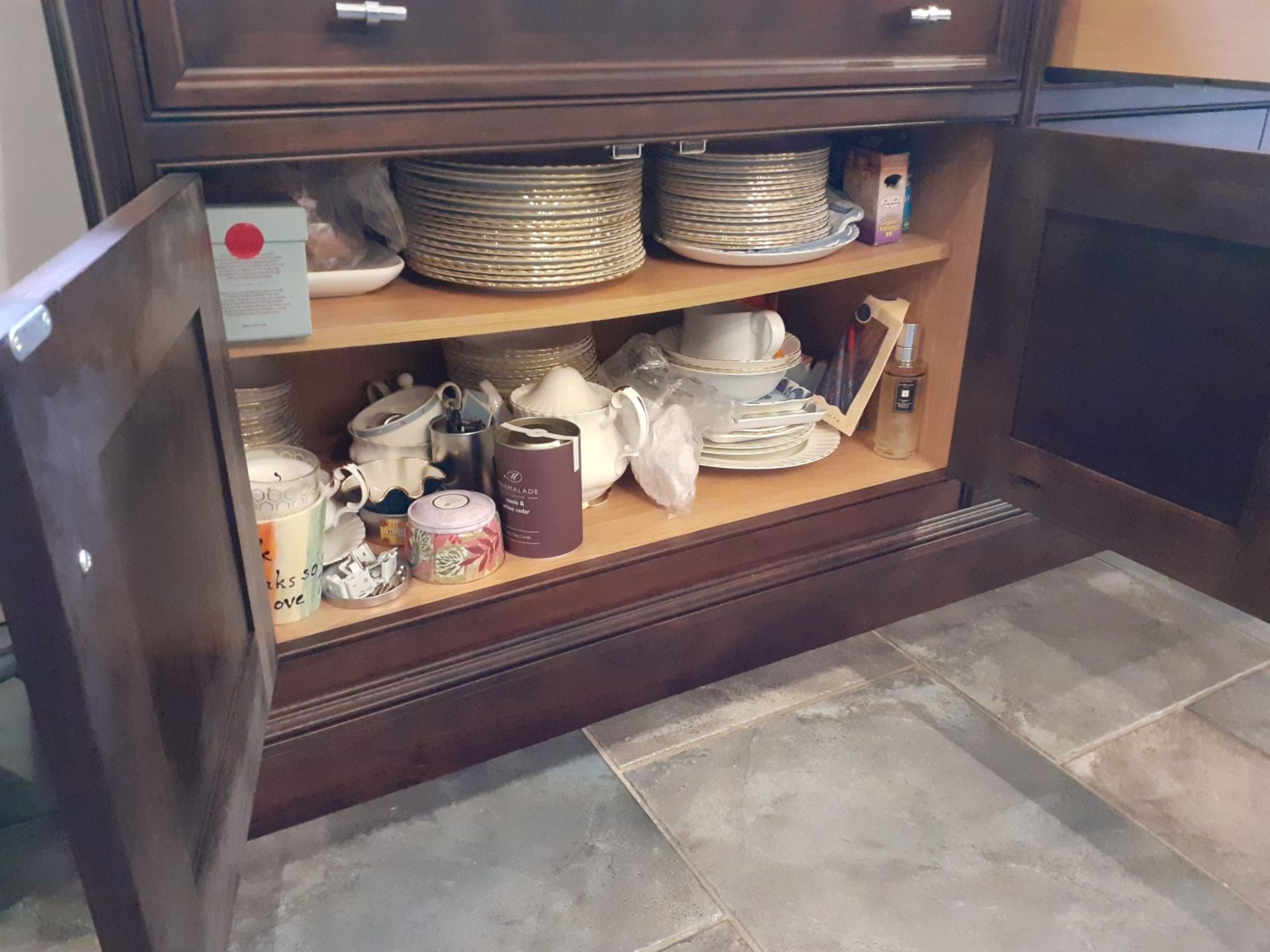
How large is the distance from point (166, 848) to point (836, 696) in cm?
87

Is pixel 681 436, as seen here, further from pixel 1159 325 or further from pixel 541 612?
pixel 1159 325

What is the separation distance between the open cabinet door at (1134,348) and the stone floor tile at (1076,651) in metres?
0.24

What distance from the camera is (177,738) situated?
583 millimetres

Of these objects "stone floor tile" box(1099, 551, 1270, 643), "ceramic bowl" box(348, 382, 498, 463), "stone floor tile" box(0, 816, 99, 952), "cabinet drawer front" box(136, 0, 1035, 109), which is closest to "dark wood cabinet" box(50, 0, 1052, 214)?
"cabinet drawer front" box(136, 0, 1035, 109)

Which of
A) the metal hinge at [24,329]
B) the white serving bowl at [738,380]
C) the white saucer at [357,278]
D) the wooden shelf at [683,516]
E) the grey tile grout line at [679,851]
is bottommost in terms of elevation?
the grey tile grout line at [679,851]

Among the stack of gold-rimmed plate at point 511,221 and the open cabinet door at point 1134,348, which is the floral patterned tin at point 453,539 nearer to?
the stack of gold-rimmed plate at point 511,221

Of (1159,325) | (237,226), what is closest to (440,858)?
(237,226)

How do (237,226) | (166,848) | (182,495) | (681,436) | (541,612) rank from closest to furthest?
(166,848) < (182,495) < (237,226) < (541,612) < (681,436)

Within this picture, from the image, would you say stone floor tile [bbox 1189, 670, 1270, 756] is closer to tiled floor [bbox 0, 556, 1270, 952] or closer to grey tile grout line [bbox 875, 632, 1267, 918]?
tiled floor [bbox 0, 556, 1270, 952]

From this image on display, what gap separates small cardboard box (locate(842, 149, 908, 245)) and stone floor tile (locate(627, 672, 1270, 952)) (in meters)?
0.60

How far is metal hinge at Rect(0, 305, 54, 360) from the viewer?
40 centimetres

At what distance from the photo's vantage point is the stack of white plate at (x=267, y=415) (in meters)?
1.09

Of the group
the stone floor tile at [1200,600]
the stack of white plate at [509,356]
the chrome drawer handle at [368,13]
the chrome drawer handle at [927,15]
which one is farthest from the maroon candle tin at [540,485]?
the stone floor tile at [1200,600]

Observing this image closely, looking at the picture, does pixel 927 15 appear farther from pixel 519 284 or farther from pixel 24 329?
pixel 24 329
